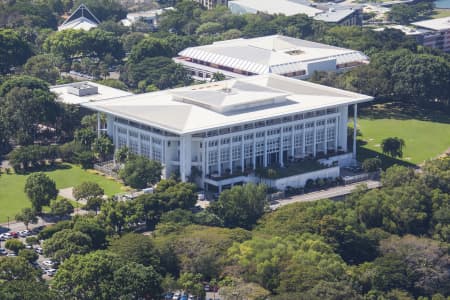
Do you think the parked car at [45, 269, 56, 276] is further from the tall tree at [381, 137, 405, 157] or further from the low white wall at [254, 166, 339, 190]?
the tall tree at [381, 137, 405, 157]

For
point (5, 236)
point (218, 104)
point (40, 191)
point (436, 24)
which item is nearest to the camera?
point (5, 236)

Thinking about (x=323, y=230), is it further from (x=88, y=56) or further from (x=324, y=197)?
(x=88, y=56)

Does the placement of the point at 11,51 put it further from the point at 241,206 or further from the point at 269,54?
the point at 241,206

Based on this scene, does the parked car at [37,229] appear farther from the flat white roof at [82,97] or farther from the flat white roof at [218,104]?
the flat white roof at [82,97]

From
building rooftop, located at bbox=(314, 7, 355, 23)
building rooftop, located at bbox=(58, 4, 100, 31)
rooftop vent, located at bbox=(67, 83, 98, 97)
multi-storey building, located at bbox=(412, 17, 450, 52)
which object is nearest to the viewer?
rooftop vent, located at bbox=(67, 83, 98, 97)

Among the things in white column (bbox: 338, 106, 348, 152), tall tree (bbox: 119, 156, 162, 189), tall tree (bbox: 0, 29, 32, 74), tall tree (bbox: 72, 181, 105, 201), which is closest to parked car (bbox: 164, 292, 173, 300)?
tall tree (bbox: 72, 181, 105, 201)

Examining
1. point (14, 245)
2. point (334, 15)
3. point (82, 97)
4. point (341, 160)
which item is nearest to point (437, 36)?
point (334, 15)
